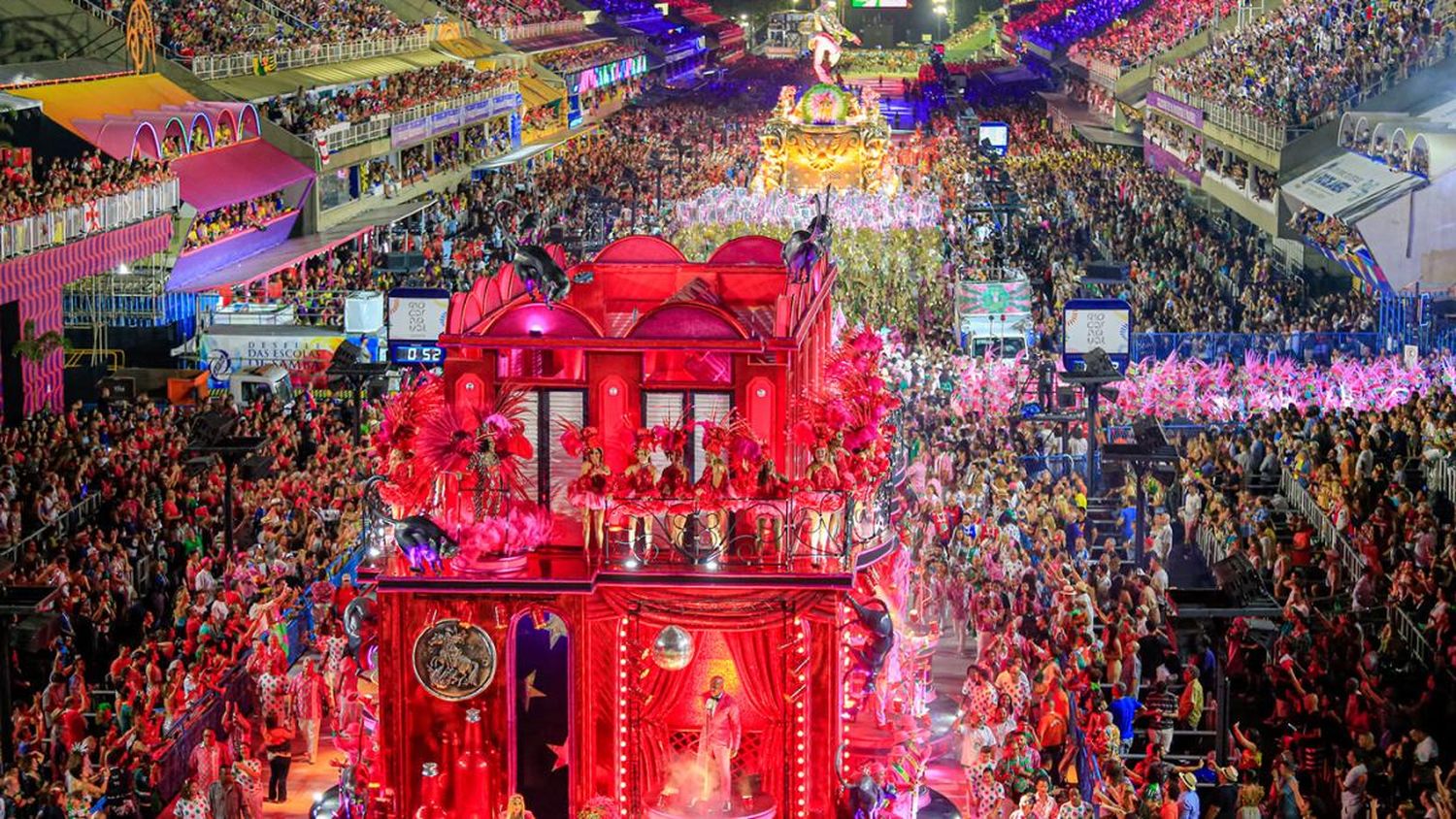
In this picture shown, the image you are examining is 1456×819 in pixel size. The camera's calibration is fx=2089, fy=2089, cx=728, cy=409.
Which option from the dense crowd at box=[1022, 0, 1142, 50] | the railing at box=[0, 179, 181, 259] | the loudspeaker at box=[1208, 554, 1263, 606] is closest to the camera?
the loudspeaker at box=[1208, 554, 1263, 606]

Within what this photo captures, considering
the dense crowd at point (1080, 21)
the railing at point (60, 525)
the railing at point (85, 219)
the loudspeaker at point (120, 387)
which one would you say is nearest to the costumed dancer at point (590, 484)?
the railing at point (60, 525)

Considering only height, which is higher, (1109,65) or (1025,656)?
(1109,65)

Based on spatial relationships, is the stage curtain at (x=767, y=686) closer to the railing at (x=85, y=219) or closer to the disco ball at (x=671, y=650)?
the disco ball at (x=671, y=650)

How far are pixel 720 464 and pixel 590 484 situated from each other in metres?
1.04

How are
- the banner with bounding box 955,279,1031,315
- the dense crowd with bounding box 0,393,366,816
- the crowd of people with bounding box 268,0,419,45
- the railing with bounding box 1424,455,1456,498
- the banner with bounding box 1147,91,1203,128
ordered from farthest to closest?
the crowd of people with bounding box 268,0,419,45 < the banner with bounding box 1147,91,1203,128 < the banner with bounding box 955,279,1031,315 < the railing with bounding box 1424,455,1456,498 < the dense crowd with bounding box 0,393,366,816

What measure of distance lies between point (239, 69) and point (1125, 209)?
24.8 m

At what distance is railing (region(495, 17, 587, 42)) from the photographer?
90438 mm

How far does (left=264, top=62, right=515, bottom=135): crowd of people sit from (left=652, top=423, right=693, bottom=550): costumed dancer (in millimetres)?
40704

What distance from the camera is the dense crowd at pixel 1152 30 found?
265 ft

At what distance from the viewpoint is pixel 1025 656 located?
2195 cm

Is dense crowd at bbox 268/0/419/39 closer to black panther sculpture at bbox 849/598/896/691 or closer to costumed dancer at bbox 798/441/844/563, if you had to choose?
costumed dancer at bbox 798/441/844/563

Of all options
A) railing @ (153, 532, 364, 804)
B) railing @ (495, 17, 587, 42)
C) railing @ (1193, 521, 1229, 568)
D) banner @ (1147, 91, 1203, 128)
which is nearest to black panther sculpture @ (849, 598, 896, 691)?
railing @ (153, 532, 364, 804)

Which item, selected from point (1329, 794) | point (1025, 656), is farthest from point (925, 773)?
point (1329, 794)

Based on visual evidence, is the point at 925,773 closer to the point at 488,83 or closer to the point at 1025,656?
the point at 1025,656
